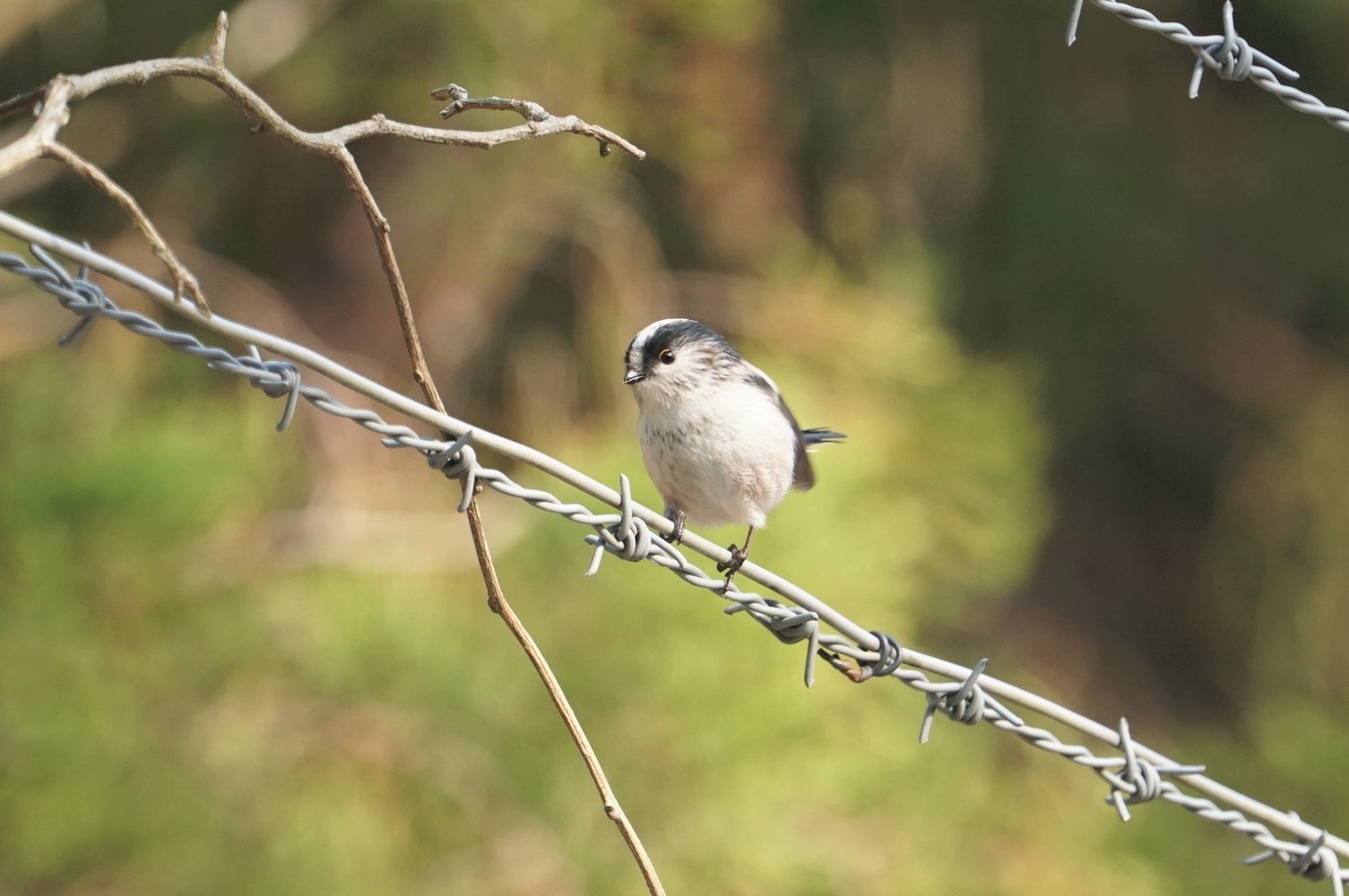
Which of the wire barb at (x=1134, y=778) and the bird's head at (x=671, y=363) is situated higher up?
the bird's head at (x=671, y=363)

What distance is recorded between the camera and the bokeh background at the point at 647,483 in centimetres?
381

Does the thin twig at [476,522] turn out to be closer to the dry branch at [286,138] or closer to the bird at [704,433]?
the dry branch at [286,138]

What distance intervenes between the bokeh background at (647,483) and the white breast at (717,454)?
1133 millimetres

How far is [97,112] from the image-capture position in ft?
15.8

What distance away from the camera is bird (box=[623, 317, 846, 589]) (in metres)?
2.60

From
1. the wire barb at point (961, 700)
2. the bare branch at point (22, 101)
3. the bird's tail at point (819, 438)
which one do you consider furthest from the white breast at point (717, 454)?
the bare branch at point (22, 101)

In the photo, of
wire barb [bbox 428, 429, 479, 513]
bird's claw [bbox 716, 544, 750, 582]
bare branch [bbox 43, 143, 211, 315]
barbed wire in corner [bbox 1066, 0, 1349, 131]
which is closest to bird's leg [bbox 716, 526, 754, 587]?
bird's claw [bbox 716, 544, 750, 582]

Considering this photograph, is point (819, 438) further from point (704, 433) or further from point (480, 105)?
point (480, 105)

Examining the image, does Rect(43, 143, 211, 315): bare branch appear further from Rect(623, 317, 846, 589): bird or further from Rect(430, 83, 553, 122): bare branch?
Rect(623, 317, 846, 589): bird

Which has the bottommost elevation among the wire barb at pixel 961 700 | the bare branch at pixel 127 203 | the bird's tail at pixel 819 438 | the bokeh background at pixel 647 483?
the bokeh background at pixel 647 483

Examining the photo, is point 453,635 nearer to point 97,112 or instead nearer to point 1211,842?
point 97,112

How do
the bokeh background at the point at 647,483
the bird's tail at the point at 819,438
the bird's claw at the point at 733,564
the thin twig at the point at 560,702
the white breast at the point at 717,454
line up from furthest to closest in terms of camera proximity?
the bokeh background at the point at 647,483, the bird's tail at the point at 819,438, the white breast at the point at 717,454, the bird's claw at the point at 733,564, the thin twig at the point at 560,702

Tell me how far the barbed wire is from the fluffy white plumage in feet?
2.03

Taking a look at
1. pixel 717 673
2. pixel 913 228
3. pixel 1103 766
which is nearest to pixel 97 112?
pixel 717 673
